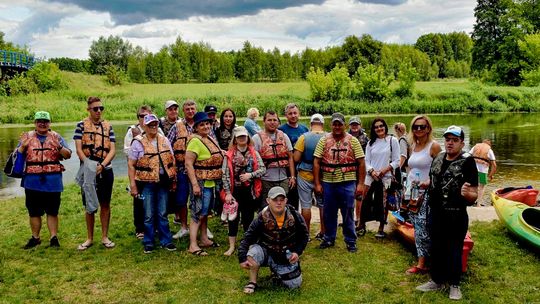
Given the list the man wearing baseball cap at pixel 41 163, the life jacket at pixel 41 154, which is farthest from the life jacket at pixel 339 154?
the life jacket at pixel 41 154

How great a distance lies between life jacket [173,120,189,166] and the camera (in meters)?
6.79

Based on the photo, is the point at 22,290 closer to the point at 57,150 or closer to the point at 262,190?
the point at 57,150

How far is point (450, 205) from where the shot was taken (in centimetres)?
491

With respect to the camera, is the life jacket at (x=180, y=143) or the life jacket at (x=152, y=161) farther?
the life jacket at (x=180, y=143)

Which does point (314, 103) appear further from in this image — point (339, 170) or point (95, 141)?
point (95, 141)

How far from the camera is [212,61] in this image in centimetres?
7444

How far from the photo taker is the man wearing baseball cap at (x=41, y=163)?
21.3ft

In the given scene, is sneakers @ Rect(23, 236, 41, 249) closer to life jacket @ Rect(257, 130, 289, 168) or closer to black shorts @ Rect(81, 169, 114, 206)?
black shorts @ Rect(81, 169, 114, 206)

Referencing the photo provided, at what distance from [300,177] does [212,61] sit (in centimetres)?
6980

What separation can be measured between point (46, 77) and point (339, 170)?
45882 mm

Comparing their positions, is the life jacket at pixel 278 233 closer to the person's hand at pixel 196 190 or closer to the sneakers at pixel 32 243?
the person's hand at pixel 196 190

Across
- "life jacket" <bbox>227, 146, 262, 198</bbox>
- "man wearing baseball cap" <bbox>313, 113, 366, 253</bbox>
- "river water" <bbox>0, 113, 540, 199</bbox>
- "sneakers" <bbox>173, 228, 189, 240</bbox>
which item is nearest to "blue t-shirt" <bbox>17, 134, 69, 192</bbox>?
"sneakers" <bbox>173, 228, 189, 240</bbox>

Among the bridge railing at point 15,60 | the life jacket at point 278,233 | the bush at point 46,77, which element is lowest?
the life jacket at point 278,233

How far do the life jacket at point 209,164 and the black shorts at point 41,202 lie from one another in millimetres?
2137
